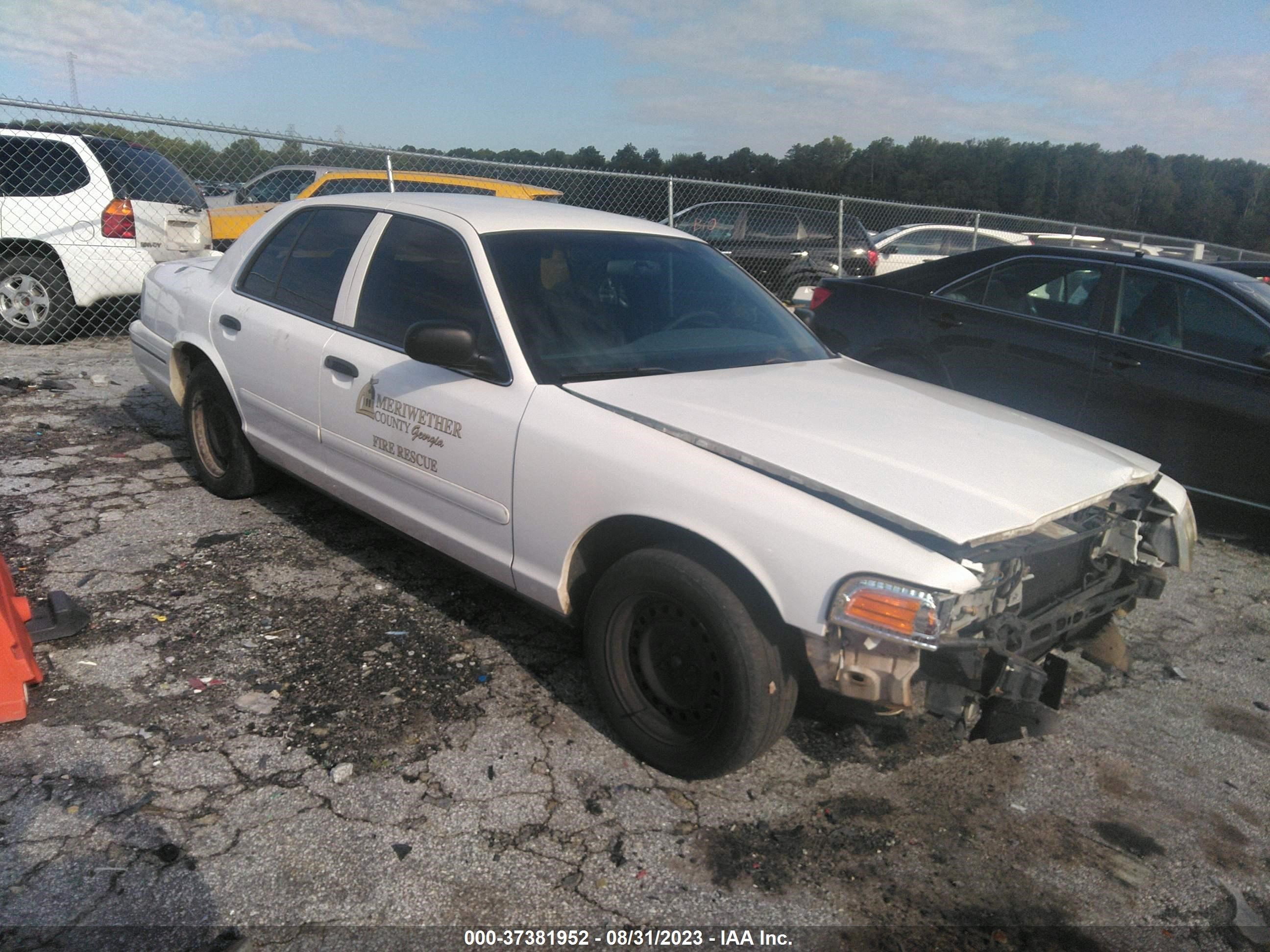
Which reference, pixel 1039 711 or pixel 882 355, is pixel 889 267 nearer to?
pixel 882 355

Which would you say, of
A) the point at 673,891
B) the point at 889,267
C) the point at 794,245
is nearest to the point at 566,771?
the point at 673,891

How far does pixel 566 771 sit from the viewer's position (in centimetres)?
279

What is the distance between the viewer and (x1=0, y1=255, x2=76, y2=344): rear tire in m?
7.95

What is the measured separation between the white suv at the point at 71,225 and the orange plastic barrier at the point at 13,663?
5.82 metres

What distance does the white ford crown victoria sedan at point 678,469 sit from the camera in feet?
7.69

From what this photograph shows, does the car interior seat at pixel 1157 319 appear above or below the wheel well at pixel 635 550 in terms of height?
above

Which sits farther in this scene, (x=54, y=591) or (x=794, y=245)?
(x=794, y=245)

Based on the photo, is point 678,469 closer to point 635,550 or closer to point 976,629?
point 635,550

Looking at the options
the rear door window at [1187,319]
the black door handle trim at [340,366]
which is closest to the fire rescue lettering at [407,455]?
the black door handle trim at [340,366]

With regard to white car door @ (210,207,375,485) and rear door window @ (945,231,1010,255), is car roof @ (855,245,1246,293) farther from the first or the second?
rear door window @ (945,231,1010,255)

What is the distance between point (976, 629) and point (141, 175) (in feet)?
28.2

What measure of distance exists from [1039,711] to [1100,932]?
546 millimetres

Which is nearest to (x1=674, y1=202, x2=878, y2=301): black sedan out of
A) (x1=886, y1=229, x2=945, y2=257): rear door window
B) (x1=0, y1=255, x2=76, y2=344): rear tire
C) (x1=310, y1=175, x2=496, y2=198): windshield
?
(x1=886, y1=229, x2=945, y2=257): rear door window

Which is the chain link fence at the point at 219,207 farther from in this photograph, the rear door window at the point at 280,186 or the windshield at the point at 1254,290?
the windshield at the point at 1254,290
